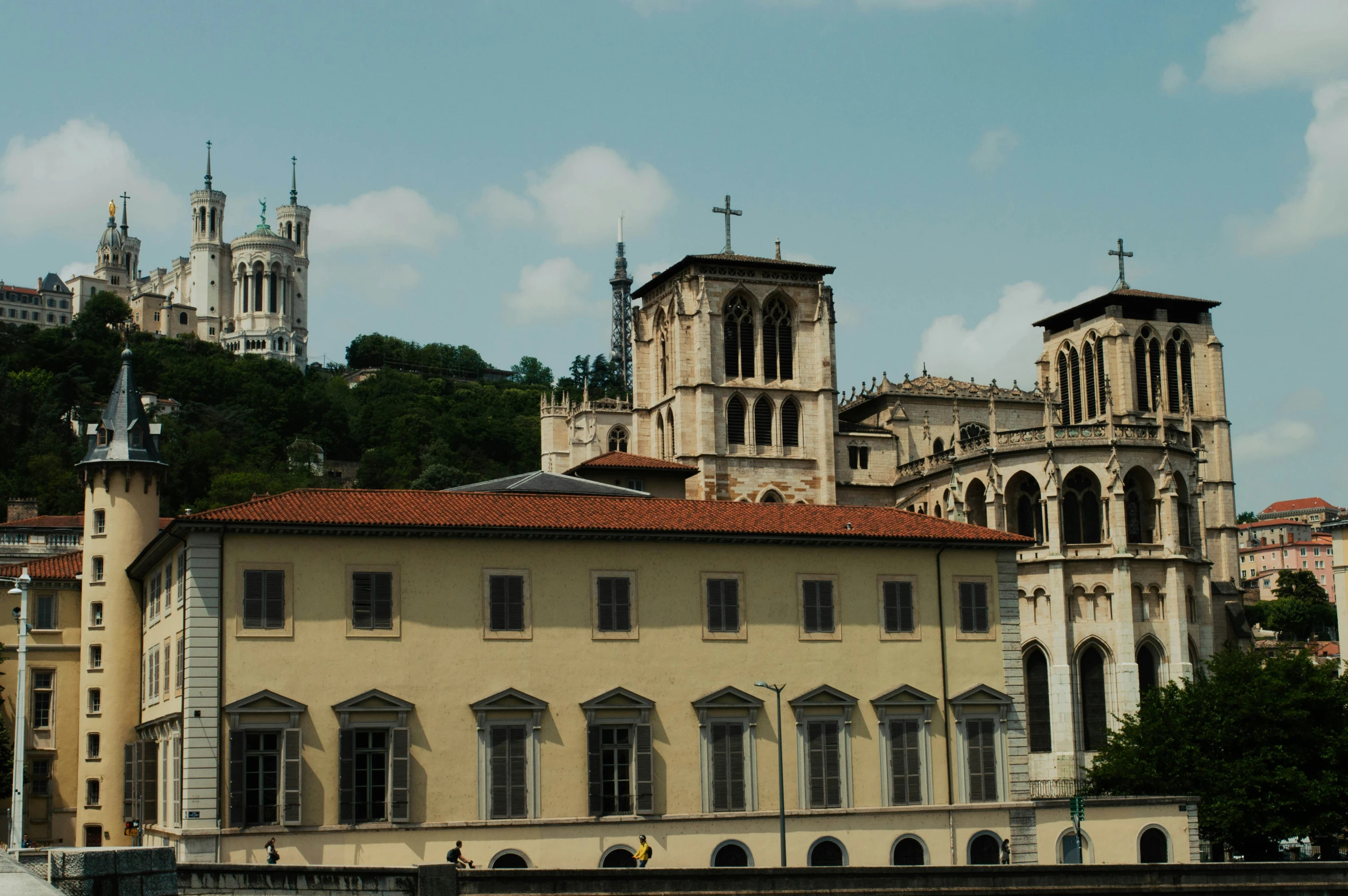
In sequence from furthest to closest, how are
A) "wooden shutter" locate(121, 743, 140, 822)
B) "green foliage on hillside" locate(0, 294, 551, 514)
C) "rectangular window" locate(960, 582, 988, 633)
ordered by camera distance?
"green foliage on hillside" locate(0, 294, 551, 514), "wooden shutter" locate(121, 743, 140, 822), "rectangular window" locate(960, 582, 988, 633)

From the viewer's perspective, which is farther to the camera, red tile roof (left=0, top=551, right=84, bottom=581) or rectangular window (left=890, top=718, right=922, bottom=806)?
red tile roof (left=0, top=551, right=84, bottom=581)

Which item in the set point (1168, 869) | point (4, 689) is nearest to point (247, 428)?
point (4, 689)

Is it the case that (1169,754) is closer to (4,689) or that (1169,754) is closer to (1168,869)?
(1168,869)

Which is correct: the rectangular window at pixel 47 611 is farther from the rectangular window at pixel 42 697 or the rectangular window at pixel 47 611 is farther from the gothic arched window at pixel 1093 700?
the gothic arched window at pixel 1093 700

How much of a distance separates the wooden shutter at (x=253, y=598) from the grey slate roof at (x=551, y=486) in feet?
51.6

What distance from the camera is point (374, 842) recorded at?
4106cm

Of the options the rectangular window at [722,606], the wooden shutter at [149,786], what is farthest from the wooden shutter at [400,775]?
the wooden shutter at [149,786]

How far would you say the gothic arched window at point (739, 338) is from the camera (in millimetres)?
88875

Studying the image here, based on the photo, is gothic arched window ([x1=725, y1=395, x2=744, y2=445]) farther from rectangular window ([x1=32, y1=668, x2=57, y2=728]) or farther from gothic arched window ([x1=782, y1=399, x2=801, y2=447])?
rectangular window ([x1=32, y1=668, x2=57, y2=728])

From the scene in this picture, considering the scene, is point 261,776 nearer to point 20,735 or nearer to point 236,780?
point 236,780

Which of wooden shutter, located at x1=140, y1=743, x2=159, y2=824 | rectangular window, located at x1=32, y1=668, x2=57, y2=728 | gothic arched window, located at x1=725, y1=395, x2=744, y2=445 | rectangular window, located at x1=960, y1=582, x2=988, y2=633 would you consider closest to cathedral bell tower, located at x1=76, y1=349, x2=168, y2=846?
wooden shutter, located at x1=140, y1=743, x2=159, y2=824

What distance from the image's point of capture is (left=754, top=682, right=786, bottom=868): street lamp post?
42.2m

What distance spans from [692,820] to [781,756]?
10.2ft

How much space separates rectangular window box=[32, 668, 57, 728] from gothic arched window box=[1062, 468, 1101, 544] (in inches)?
1713
